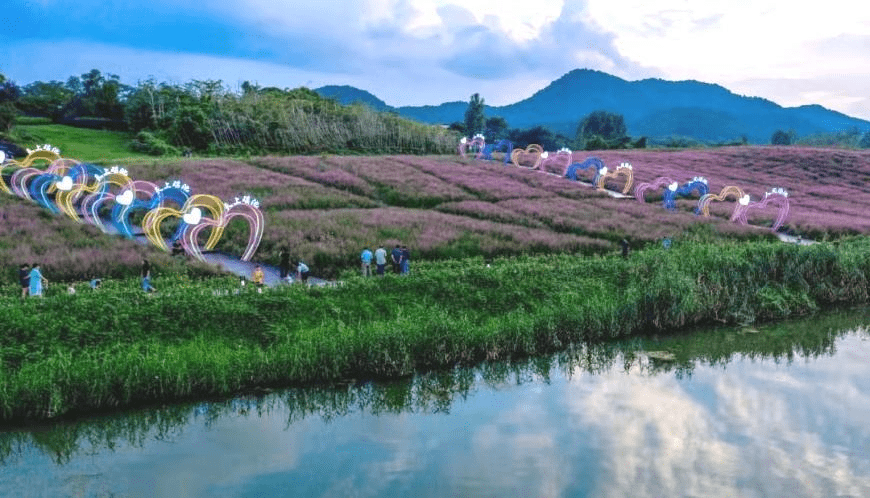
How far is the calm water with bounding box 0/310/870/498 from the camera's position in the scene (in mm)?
11898

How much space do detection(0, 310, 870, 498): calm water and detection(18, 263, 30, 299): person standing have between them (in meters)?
7.74

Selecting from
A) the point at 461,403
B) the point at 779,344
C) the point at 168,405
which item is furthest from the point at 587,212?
the point at 168,405

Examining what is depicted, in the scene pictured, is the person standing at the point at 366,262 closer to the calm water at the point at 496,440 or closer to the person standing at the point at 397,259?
the person standing at the point at 397,259

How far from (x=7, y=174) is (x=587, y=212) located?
3239cm

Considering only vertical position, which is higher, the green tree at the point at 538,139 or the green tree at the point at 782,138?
the green tree at the point at 782,138

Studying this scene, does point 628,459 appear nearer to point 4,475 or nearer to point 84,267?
point 4,475

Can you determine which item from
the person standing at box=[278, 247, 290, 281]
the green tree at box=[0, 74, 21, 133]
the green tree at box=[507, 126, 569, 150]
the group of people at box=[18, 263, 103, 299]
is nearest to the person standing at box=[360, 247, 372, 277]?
the person standing at box=[278, 247, 290, 281]

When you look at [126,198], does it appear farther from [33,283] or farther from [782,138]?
[782,138]

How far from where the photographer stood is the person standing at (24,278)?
779 inches

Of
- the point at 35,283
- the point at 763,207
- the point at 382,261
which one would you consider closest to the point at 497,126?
the point at 763,207

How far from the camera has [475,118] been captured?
110 meters

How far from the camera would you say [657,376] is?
17922mm

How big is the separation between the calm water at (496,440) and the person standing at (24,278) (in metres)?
7.74

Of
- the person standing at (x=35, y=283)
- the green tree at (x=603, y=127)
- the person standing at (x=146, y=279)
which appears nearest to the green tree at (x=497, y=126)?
the green tree at (x=603, y=127)
